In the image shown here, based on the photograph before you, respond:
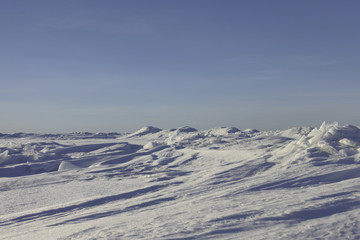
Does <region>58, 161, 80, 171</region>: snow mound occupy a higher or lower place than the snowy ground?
lower

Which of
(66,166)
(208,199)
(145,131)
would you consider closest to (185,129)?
(145,131)

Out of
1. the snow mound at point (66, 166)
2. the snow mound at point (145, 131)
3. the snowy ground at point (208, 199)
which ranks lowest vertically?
the snow mound at point (145, 131)

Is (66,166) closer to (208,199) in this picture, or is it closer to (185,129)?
(208,199)

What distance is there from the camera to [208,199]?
7547 millimetres

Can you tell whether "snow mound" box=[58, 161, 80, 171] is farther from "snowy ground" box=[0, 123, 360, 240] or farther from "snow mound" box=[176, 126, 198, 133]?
"snow mound" box=[176, 126, 198, 133]

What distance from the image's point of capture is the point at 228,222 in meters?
5.44

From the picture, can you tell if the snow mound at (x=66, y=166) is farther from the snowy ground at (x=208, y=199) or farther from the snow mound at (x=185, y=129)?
the snow mound at (x=185, y=129)

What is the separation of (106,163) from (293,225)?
44.2 ft

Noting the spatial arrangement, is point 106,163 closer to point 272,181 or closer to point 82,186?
point 82,186

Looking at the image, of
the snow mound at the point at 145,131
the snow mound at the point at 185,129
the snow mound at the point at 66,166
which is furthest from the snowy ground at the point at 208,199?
the snow mound at the point at 145,131

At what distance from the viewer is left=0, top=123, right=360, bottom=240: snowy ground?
5234mm

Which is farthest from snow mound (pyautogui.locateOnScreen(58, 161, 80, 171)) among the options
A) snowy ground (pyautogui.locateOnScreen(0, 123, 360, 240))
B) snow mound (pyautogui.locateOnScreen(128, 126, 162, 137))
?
snow mound (pyautogui.locateOnScreen(128, 126, 162, 137))

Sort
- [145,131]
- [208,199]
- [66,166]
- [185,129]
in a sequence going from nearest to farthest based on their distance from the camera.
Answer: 1. [208,199]
2. [66,166]
3. [185,129]
4. [145,131]

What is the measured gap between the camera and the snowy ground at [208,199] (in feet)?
17.2
